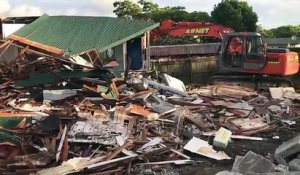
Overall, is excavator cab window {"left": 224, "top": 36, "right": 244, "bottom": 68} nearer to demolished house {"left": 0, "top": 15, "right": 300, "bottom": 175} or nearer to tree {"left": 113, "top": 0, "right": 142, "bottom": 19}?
demolished house {"left": 0, "top": 15, "right": 300, "bottom": 175}

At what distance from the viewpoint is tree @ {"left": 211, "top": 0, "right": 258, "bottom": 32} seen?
47250 millimetres

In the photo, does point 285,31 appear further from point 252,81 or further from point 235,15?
→ point 252,81

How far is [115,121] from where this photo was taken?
10.1 metres

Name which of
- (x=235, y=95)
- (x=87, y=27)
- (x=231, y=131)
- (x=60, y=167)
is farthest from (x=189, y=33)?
(x=60, y=167)

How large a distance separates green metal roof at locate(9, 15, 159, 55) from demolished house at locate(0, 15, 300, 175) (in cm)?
347

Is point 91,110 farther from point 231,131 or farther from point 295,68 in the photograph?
point 295,68

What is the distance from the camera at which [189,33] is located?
22.4 metres

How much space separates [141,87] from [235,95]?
12.8ft

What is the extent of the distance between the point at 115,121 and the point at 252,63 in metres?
9.49

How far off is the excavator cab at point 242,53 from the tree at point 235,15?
2930 cm

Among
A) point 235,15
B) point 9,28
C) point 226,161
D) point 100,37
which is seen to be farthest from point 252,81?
point 235,15

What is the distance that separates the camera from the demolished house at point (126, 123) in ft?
26.6

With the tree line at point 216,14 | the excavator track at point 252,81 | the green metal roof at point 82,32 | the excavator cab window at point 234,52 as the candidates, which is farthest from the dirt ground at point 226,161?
the tree line at point 216,14

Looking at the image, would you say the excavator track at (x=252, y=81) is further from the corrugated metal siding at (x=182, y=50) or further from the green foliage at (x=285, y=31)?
the green foliage at (x=285, y=31)
